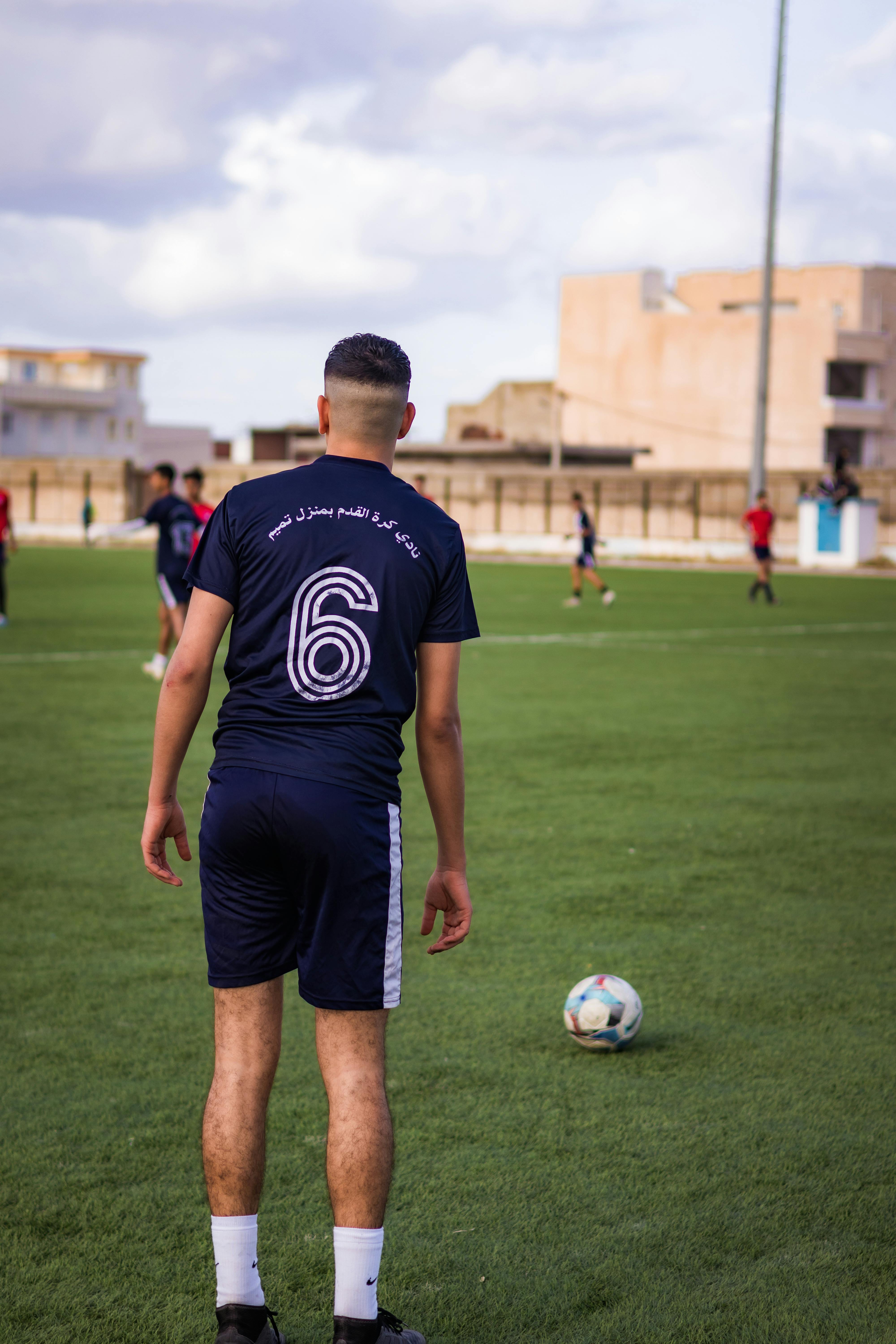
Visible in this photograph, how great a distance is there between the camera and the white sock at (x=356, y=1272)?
2.84m

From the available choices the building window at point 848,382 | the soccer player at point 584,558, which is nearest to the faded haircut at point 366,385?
the soccer player at point 584,558

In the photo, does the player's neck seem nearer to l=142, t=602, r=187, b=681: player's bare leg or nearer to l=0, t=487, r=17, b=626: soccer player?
l=142, t=602, r=187, b=681: player's bare leg

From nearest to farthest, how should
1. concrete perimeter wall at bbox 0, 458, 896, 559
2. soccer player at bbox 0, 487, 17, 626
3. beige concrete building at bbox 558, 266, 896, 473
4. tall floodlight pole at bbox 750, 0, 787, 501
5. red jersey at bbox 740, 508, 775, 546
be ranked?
soccer player at bbox 0, 487, 17, 626
red jersey at bbox 740, 508, 775, 546
tall floodlight pole at bbox 750, 0, 787, 501
concrete perimeter wall at bbox 0, 458, 896, 559
beige concrete building at bbox 558, 266, 896, 473

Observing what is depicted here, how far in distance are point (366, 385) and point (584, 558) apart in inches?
887

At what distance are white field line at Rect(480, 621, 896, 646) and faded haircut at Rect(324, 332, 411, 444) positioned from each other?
15900mm

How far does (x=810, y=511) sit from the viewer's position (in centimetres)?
4153

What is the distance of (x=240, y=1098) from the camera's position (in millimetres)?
2949

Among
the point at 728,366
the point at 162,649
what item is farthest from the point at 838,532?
the point at 728,366

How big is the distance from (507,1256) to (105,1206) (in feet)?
3.41

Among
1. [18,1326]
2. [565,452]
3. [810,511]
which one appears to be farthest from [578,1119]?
[565,452]

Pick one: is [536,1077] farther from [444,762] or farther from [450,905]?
[444,762]

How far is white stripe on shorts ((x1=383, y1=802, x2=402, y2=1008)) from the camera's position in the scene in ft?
9.57

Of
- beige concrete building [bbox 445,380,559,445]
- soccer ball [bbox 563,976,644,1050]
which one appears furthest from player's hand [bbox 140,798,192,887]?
beige concrete building [bbox 445,380,559,445]

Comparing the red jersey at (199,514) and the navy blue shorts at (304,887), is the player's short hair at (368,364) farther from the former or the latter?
the red jersey at (199,514)
